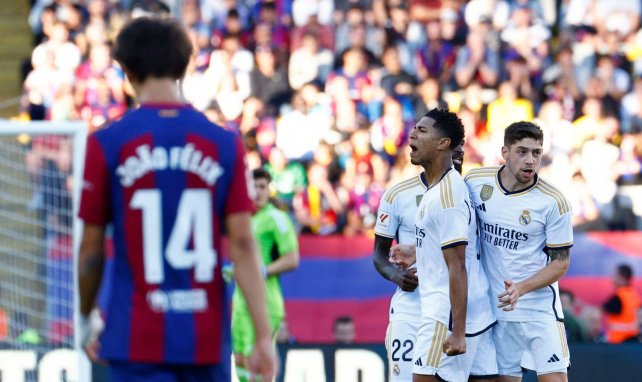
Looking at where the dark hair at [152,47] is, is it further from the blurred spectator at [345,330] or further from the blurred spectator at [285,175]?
the blurred spectator at [285,175]

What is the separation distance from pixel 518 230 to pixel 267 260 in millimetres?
3074

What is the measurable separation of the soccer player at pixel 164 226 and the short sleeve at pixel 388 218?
12.2 ft

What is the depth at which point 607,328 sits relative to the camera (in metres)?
12.7

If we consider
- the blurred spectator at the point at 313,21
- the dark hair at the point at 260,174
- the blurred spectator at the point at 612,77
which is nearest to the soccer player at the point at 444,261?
the dark hair at the point at 260,174

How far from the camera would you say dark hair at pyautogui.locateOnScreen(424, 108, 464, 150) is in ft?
24.6

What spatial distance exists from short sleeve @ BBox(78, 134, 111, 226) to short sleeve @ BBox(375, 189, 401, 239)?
3858 mm

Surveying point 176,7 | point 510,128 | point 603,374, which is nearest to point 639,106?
point 603,374

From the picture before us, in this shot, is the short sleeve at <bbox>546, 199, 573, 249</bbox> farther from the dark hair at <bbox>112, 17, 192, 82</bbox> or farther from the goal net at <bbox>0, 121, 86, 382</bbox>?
the dark hair at <bbox>112, 17, 192, 82</bbox>

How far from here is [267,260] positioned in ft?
35.0

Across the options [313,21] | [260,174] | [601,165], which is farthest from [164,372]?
[313,21]

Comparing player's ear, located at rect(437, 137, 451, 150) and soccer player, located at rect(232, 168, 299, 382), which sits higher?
player's ear, located at rect(437, 137, 451, 150)

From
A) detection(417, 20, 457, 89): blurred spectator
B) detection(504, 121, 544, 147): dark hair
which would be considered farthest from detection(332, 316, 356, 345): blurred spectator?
detection(417, 20, 457, 89): blurred spectator

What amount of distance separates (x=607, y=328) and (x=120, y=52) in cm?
897

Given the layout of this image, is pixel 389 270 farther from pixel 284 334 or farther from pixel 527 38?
pixel 527 38
